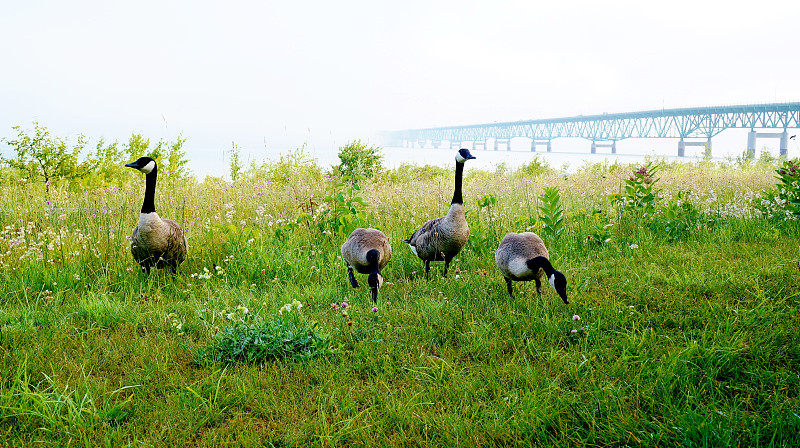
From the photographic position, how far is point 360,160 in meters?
14.2

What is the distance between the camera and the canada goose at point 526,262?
380 centimetres

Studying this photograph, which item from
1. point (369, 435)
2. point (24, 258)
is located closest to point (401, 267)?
point (369, 435)

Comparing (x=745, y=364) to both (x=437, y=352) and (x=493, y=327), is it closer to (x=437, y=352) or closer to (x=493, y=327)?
(x=493, y=327)

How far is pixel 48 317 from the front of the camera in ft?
13.7

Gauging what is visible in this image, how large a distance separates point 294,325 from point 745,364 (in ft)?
10.5

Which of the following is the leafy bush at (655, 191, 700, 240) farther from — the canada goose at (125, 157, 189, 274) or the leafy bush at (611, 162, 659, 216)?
the canada goose at (125, 157, 189, 274)

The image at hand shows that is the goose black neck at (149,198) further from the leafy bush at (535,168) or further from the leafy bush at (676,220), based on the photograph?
the leafy bush at (535,168)

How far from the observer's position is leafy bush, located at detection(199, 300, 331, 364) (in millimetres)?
3340

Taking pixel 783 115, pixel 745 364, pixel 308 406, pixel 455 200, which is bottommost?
pixel 308 406

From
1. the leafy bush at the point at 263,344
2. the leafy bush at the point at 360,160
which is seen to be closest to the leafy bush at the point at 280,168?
the leafy bush at the point at 360,160

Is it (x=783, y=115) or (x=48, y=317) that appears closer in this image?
(x=48, y=317)

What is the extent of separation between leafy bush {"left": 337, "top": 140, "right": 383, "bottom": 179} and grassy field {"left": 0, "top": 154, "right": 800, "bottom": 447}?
717 cm

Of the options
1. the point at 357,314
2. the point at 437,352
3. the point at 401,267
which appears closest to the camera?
the point at 437,352

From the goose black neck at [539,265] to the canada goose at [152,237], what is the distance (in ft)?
12.7
